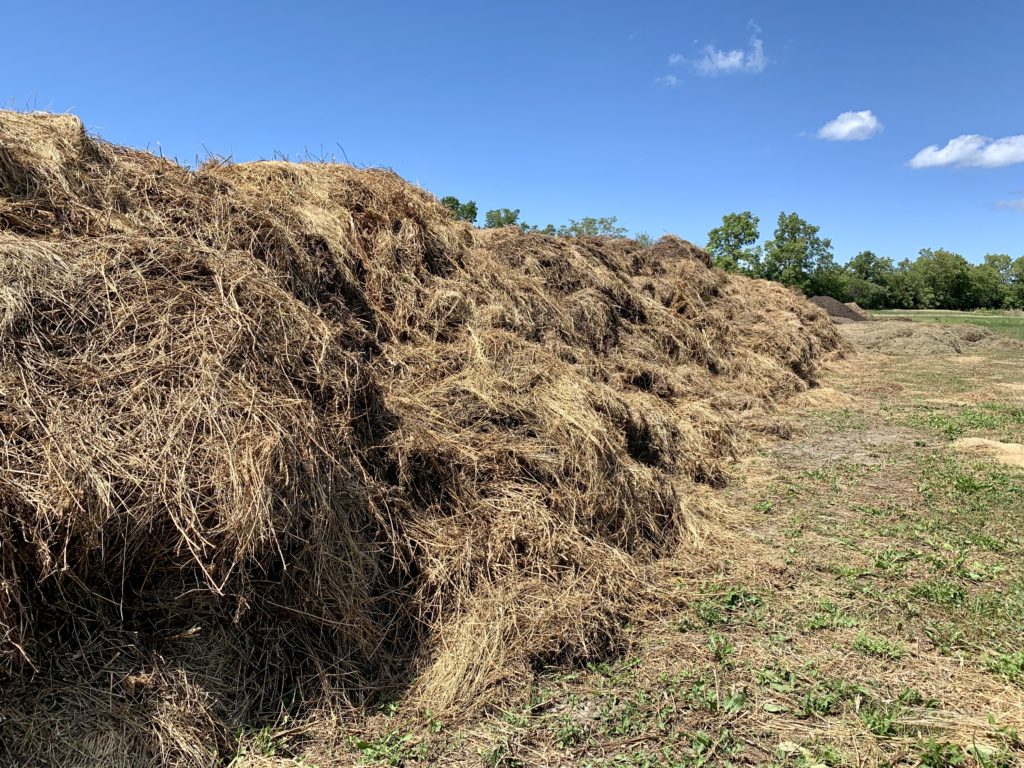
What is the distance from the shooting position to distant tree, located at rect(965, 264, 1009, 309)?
7688 cm

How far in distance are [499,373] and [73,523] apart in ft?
9.99

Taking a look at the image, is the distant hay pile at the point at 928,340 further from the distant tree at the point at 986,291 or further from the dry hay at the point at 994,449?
the distant tree at the point at 986,291

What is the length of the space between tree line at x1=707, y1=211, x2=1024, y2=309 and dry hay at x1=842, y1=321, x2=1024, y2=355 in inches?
860

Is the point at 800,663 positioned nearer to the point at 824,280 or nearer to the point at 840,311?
the point at 840,311

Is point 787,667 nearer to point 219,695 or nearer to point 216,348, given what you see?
point 219,695

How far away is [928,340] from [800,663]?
1922 centimetres

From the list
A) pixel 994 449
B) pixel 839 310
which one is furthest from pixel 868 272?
pixel 994 449

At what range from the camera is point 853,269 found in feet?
288

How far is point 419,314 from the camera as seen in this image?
5266 millimetres

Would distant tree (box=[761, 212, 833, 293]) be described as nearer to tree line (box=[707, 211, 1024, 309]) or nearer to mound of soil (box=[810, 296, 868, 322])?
tree line (box=[707, 211, 1024, 309])

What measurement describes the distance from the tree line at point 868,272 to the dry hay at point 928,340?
71.6 feet

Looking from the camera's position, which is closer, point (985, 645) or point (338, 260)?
point (985, 645)

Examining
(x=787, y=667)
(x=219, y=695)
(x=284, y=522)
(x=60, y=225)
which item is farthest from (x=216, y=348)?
(x=787, y=667)

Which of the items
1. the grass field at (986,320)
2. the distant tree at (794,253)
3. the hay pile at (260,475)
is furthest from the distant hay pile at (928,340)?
the distant tree at (794,253)
